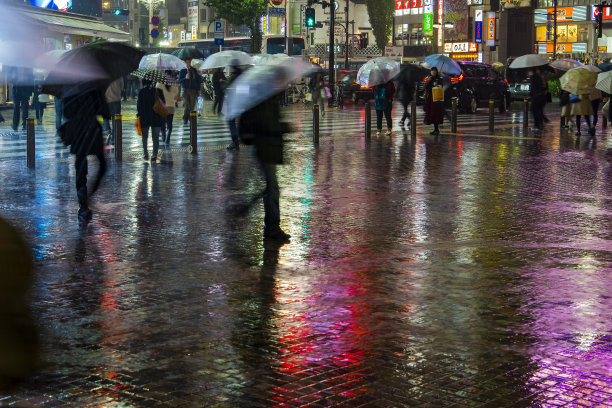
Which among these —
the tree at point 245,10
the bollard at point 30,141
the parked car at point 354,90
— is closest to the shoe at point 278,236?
the bollard at point 30,141

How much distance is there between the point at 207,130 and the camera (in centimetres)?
2609

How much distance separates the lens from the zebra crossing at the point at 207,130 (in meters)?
19.8

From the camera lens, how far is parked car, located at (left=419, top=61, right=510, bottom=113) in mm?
36219

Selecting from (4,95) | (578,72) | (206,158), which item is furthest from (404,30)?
(206,158)

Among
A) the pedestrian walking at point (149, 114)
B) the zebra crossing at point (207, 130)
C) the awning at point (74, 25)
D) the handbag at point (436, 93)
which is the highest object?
the awning at point (74, 25)

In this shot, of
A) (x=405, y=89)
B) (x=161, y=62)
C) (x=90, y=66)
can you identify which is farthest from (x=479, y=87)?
(x=90, y=66)

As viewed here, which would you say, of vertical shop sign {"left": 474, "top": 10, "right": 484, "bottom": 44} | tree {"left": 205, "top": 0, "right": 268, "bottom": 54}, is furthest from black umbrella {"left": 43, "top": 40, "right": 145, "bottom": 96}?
vertical shop sign {"left": 474, "top": 10, "right": 484, "bottom": 44}

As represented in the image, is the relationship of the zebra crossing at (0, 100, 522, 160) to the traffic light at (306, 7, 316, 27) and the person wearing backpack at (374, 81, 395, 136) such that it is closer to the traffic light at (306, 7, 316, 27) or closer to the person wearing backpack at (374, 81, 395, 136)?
the person wearing backpack at (374, 81, 395, 136)

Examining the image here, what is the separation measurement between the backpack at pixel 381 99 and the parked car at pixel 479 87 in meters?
12.4

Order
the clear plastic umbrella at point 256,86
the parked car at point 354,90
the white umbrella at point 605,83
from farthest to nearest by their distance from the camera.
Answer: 1. the parked car at point 354,90
2. the white umbrella at point 605,83
3. the clear plastic umbrella at point 256,86

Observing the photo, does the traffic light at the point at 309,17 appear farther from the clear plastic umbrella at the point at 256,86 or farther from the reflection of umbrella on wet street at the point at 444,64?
the clear plastic umbrella at the point at 256,86

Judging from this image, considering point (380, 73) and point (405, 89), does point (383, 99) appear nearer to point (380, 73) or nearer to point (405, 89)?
point (380, 73)

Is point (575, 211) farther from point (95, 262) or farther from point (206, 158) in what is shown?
point (206, 158)

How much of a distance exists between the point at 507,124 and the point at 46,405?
2567 centimetres
